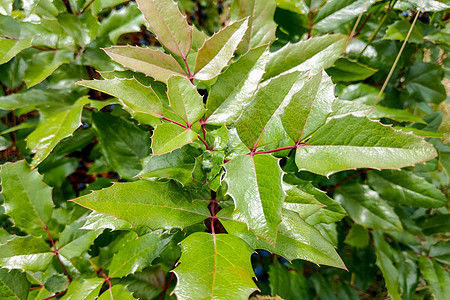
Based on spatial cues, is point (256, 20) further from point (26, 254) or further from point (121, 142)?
point (26, 254)

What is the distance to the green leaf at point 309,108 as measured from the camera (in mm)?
373

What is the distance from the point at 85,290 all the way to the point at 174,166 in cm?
29

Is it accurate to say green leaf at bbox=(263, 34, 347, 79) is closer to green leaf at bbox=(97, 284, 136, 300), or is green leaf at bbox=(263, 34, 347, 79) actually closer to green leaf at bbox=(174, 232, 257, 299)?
green leaf at bbox=(174, 232, 257, 299)

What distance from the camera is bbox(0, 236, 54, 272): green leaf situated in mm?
521

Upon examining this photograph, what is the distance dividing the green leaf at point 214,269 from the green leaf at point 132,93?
186 millimetres

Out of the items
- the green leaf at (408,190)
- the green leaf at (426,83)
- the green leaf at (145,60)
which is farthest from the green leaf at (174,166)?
the green leaf at (426,83)

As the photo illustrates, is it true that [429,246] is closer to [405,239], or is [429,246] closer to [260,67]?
[405,239]

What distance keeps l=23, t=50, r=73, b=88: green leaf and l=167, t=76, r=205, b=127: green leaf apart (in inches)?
16.3

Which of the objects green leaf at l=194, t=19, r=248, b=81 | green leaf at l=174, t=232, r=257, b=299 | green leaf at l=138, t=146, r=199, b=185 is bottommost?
green leaf at l=174, t=232, r=257, b=299

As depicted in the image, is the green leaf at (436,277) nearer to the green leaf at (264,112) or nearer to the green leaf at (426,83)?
the green leaf at (426,83)

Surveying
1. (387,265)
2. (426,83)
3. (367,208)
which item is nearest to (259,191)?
(367,208)

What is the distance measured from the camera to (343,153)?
1.20ft

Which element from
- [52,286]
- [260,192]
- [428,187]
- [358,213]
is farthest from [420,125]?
[52,286]

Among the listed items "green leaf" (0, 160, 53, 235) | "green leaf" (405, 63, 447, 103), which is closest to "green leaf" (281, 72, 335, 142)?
"green leaf" (0, 160, 53, 235)
